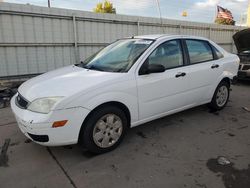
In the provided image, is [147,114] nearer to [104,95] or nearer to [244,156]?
[104,95]

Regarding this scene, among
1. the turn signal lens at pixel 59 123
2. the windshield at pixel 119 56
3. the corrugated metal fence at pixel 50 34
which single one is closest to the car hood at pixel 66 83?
the windshield at pixel 119 56

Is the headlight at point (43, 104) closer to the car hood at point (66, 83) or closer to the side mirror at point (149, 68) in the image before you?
the car hood at point (66, 83)

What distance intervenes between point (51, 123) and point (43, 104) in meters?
0.26

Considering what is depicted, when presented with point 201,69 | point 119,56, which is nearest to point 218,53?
point 201,69

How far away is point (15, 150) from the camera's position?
3.36m

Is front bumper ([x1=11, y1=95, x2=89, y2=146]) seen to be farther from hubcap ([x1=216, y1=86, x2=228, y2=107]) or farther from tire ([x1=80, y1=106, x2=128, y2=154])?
hubcap ([x1=216, y1=86, x2=228, y2=107])

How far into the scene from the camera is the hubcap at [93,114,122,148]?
121 inches

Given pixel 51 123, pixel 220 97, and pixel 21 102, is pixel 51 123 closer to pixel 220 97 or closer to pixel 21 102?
pixel 21 102

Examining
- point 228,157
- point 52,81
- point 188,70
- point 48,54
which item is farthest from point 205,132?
point 48,54

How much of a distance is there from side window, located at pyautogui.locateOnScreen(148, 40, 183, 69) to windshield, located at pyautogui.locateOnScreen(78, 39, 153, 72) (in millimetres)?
188

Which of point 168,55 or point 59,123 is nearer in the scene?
point 59,123

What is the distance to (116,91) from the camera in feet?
10.2

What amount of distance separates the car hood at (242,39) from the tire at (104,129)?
7344 mm

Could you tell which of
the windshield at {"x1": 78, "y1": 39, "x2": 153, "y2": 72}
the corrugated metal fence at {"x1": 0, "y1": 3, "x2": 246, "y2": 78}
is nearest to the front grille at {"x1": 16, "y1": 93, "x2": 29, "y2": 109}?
the windshield at {"x1": 78, "y1": 39, "x2": 153, "y2": 72}
